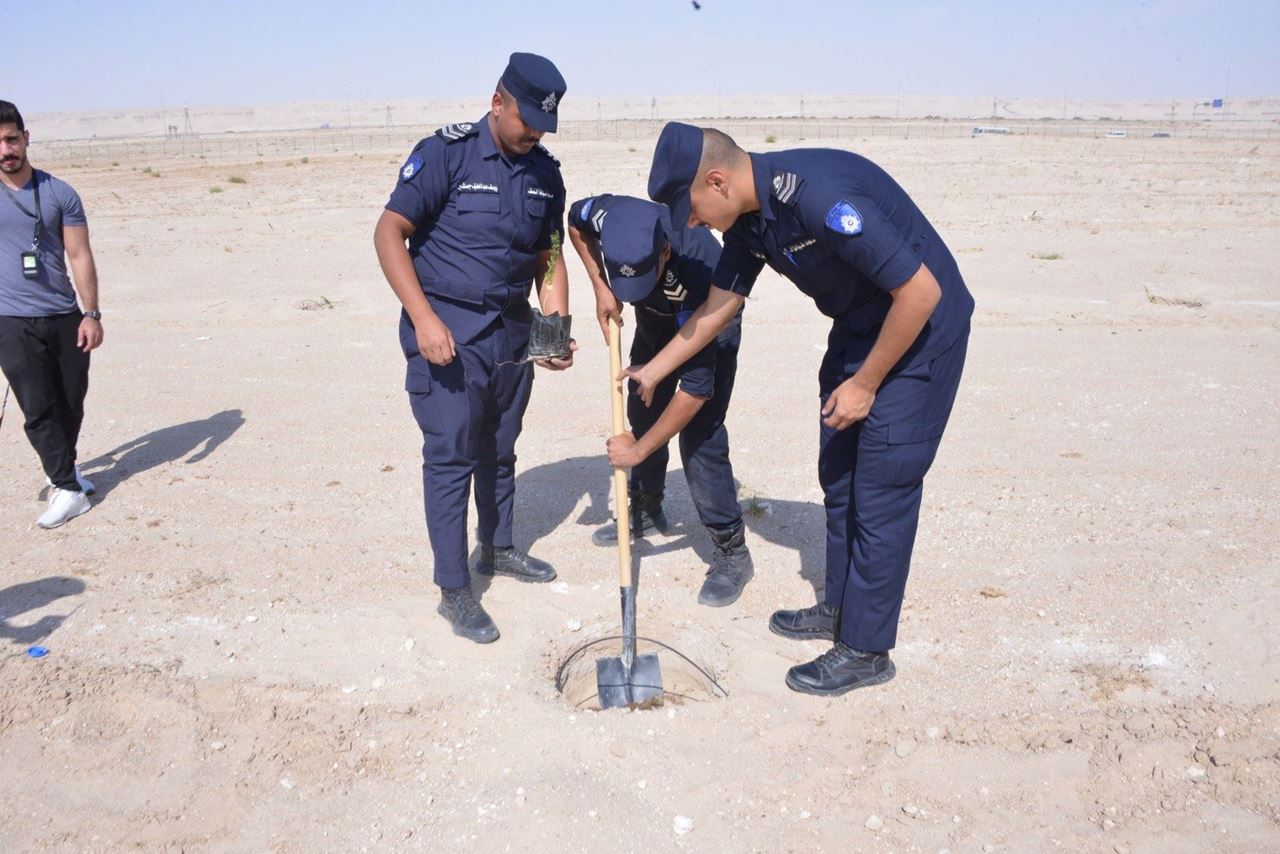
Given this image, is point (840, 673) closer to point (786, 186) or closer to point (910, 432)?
point (910, 432)

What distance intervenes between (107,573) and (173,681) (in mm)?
1147

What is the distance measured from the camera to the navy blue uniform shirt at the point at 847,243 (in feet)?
9.46

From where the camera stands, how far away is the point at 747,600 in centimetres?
437

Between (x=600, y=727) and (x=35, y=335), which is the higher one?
(x=35, y=335)

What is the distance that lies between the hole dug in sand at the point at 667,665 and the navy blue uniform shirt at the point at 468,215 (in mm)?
1357

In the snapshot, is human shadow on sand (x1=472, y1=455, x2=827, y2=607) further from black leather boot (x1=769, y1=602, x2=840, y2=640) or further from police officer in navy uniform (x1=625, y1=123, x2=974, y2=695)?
police officer in navy uniform (x1=625, y1=123, x2=974, y2=695)

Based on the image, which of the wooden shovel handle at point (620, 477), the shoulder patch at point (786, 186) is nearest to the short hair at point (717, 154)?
the shoulder patch at point (786, 186)

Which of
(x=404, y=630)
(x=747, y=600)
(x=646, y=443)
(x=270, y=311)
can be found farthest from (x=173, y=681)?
(x=270, y=311)

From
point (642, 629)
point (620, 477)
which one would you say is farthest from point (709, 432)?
point (642, 629)

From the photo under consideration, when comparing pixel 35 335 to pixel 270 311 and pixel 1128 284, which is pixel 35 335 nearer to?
pixel 270 311

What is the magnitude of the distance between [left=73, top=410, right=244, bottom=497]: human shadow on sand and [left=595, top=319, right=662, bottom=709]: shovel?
11.1 feet

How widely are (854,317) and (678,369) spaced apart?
958 mm

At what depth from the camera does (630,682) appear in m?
3.72

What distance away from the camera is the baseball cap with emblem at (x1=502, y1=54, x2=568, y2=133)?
11.8ft
